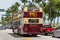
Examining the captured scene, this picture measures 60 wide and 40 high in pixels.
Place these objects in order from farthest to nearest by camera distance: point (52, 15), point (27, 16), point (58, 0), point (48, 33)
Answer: point (52, 15), point (58, 0), point (48, 33), point (27, 16)

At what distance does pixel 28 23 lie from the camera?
Answer: 32.1 metres

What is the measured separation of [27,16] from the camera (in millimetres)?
31938

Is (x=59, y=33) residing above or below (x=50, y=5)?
below

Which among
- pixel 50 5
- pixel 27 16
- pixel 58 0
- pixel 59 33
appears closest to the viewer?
pixel 59 33

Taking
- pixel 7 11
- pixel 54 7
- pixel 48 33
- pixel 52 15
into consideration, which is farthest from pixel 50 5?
pixel 7 11

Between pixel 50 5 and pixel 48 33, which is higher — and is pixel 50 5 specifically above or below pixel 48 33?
above

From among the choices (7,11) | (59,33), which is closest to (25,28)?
(59,33)

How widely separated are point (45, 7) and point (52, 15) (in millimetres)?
4204

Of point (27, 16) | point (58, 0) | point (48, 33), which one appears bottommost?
point (48, 33)

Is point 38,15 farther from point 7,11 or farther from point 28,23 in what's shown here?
point 7,11

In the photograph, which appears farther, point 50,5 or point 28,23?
point 50,5

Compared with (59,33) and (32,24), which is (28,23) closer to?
(32,24)

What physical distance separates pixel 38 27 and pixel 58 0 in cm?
1708

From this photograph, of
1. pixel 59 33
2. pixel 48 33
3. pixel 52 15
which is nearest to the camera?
pixel 59 33
